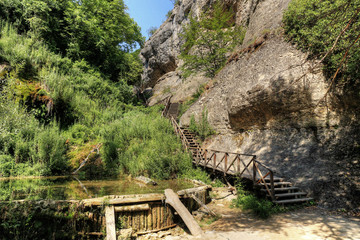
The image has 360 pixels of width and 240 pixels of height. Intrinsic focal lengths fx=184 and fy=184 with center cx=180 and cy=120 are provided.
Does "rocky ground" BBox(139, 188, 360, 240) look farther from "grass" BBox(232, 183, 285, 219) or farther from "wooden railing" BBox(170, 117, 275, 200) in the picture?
"wooden railing" BBox(170, 117, 275, 200)

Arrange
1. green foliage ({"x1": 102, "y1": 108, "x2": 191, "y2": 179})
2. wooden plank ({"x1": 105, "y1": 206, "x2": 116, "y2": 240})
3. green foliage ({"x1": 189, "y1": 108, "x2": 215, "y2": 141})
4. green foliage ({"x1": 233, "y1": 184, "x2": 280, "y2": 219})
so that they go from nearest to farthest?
wooden plank ({"x1": 105, "y1": 206, "x2": 116, "y2": 240})
green foliage ({"x1": 233, "y1": 184, "x2": 280, "y2": 219})
green foliage ({"x1": 102, "y1": 108, "x2": 191, "y2": 179})
green foliage ({"x1": 189, "y1": 108, "x2": 215, "y2": 141})

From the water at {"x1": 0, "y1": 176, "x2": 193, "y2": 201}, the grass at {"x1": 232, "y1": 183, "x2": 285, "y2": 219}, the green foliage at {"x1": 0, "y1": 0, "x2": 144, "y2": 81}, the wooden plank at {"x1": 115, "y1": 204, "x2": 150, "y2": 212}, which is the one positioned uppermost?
the green foliage at {"x1": 0, "y1": 0, "x2": 144, "y2": 81}

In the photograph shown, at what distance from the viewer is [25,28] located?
15.5 meters

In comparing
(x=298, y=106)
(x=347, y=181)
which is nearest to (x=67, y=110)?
(x=298, y=106)

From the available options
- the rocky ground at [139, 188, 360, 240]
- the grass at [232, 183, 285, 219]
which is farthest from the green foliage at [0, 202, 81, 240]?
the grass at [232, 183, 285, 219]

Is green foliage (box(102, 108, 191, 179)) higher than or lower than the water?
higher

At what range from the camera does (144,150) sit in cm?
1116

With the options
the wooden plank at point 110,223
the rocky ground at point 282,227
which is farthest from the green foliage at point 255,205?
the wooden plank at point 110,223

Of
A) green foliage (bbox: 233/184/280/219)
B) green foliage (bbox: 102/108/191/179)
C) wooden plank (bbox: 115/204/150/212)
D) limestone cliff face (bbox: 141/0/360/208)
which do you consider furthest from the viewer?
green foliage (bbox: 102/108/191/179)

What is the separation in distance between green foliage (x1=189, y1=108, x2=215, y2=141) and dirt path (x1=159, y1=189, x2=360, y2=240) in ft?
25.7

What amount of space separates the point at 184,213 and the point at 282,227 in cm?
235

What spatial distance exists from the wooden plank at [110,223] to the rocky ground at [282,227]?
868 mm

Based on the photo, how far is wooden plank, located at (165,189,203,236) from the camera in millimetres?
4500

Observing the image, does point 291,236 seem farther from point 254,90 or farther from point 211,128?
point 211,128
